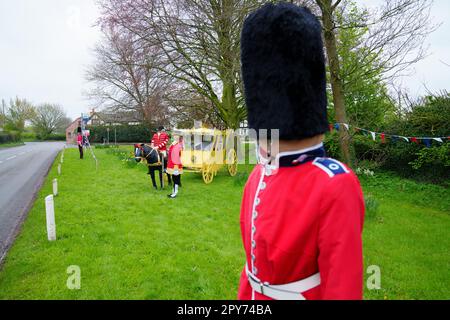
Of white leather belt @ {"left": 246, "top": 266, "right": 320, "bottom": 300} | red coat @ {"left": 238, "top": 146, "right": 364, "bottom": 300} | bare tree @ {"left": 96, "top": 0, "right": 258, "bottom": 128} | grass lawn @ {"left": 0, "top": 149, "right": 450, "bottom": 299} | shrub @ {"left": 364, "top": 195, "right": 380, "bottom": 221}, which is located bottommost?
grass lawn @ {"left": 0, "top": 149, "right": 450, "bottom": 299}

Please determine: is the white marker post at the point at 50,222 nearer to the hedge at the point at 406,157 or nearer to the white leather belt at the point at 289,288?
the white leather belt at the point at 289,288

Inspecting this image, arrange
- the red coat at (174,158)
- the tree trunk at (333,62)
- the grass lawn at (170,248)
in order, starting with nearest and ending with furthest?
the grass lawn at (170,248) < the tree trunk at (333,62) < the red coat at (174,158)

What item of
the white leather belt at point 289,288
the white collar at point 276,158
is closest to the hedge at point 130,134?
the white collar at point 276,158

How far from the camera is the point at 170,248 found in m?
4.89

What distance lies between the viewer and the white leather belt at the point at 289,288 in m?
1.37

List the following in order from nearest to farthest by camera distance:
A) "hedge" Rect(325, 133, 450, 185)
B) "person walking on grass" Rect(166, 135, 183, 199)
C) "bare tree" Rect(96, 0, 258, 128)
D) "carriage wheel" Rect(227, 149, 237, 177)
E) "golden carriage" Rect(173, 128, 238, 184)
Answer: "person walking on grass" Rect(166, 135, 183, 199) < "hedge" Rect(325, 133, 450, 185) < "bare tree" Rect(96, 0, 258, 128) < "golden carriage" Rect(173, 128, 238, 184) < "carriage wheel" Rect(227, 149, 237, 177)

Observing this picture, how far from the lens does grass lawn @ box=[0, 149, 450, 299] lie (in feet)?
12.1

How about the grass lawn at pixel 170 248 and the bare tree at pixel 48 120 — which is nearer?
the grass lawn at pixel 170 248

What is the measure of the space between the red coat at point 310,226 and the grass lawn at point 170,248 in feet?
7.83

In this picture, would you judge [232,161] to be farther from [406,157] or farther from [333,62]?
[333,62]

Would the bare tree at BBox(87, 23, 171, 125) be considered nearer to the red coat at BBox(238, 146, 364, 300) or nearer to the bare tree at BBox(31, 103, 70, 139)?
the red coat at BBox(238, 146, 364, 300)

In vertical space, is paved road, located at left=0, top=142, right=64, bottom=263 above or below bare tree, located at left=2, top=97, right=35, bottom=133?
below

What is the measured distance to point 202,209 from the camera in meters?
7.30

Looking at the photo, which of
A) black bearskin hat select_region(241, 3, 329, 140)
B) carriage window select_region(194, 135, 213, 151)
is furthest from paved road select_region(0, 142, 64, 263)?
carriage window select_region(194, 135, 213, 151)
